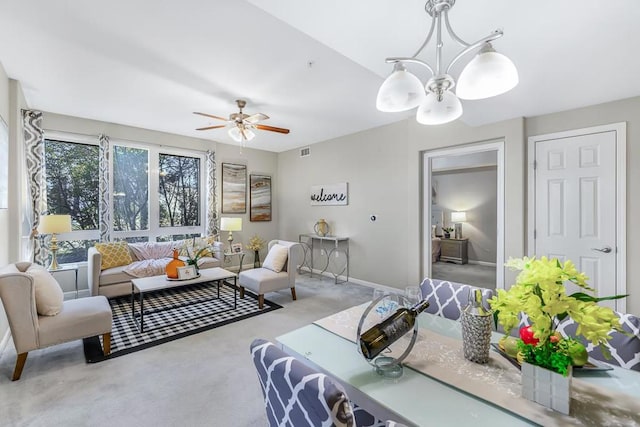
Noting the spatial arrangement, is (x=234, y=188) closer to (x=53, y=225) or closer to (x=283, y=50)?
(x=53, y=225)

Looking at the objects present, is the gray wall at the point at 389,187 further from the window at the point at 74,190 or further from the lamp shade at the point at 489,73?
the window at the point at 74,190

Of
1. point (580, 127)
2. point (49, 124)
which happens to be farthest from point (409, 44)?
point (49, 124)

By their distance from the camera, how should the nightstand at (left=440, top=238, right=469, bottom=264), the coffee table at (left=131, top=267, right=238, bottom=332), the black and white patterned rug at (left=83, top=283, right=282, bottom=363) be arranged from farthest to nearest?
the nightstand at (left=440, top=238, right=469, bottom=264)
the coffee table at (left=131, top=267, right=238, bottom=332)
the black and white patterned rug at (left=83, top=283, right=282, bottom=363)

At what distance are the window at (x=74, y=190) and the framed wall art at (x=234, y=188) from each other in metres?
2.06

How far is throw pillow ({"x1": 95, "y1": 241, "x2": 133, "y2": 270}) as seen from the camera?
3979 mm

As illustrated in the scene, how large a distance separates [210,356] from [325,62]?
2.87 m

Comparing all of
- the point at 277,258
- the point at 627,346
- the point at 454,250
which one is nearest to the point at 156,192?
the point at 277,258

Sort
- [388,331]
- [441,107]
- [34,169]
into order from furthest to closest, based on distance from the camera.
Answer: [34,169] → [441,107] → [388,331]

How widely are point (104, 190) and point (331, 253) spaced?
3.87 m

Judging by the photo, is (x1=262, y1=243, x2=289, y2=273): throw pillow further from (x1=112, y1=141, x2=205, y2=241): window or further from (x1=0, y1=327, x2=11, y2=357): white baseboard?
(x1=0, y1=327, x2=11, y2=357): white baseboard

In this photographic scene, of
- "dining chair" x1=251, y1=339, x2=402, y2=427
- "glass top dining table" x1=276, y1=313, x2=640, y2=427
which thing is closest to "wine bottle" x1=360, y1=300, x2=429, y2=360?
"glass top dining table" x1=276, y1=313, x2=640, y2=427

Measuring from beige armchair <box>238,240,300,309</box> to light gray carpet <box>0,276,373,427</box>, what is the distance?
766 millimetres

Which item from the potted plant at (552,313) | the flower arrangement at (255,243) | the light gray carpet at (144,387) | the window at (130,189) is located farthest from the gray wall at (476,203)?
the window at (130,189)

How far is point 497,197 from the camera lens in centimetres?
351
